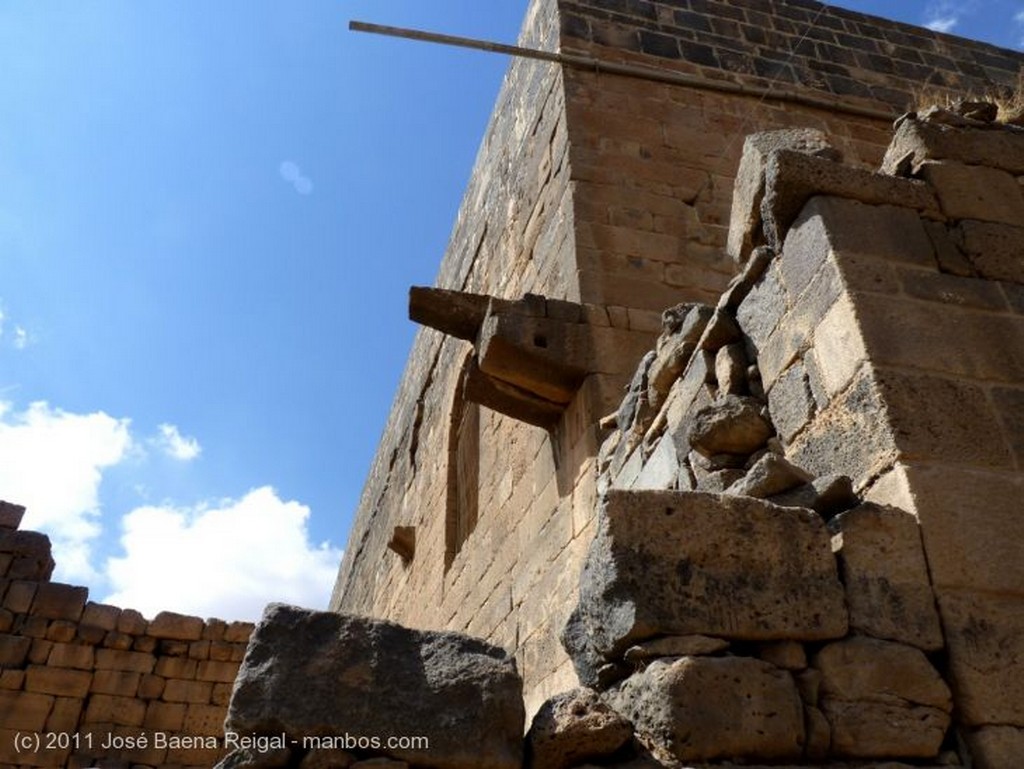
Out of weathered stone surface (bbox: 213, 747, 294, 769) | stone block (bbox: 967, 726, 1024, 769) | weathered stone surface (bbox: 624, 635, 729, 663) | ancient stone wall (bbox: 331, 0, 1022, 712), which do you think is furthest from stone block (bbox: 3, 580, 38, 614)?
stone block (bbox: 967, 726, 1024, 769)

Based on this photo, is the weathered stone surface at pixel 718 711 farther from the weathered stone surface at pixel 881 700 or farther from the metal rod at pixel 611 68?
the metal rod at pixel 611 68

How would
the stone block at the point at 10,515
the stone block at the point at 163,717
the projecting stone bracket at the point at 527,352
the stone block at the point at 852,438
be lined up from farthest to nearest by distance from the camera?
the stone block at the point at 10,515 < the stone block at the point at 163,717 < the projecting stone bracket at the point at 527,352 < the stone block at the point at 852,438

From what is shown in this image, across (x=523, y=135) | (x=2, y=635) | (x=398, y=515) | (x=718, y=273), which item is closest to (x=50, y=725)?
(x=2, y=635)

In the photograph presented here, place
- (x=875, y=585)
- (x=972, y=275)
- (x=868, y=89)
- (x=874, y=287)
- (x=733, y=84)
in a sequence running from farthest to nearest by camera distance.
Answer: (x=868, y=89) < (x=733, y=84) < (x=972, y=275) < (x=874, y=287) < (x=875, y=585)

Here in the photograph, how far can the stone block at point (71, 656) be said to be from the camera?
9.91 meters

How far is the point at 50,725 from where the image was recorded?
9656 millimetres

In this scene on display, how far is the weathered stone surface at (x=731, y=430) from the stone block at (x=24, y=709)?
9.45 m

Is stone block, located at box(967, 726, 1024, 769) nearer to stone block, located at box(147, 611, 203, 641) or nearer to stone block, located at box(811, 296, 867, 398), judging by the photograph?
stone block, located at box(811, 296, 867, 398)

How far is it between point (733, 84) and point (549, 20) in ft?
4.92

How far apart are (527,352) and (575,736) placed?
10.4 feet

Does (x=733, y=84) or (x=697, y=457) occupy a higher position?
(x=733, y=84)

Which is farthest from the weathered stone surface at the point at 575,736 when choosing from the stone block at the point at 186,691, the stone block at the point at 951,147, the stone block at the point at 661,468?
the stone block at the point at 186,691

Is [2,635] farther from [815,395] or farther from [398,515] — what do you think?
[815,395]

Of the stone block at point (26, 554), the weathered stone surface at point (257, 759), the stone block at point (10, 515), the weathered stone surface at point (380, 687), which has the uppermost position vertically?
the stone block at point (10, 515)
